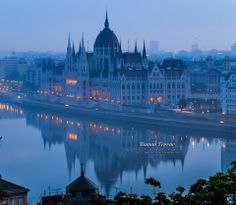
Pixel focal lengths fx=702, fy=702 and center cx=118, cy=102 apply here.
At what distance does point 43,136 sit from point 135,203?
24.3 meters

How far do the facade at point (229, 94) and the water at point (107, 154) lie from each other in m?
4.23

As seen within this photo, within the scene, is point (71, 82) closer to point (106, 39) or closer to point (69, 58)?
point (69, 58)

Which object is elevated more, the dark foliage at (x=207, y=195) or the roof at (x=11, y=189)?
the dark foliage at (x=207, y=195)

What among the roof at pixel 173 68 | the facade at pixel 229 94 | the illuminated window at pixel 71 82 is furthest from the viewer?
the illuminated window at pixel 71 82

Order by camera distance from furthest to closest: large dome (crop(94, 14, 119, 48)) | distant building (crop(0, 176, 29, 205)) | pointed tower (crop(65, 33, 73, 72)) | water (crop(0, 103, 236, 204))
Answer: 1. pointed tower (crop(65, 33, 73, 72))
2. large dome (crop(94, 14, 119, 48))
3. water (crop(0, 103, 236, 204))
4. distant building (crop(0, 176, 29, 205))

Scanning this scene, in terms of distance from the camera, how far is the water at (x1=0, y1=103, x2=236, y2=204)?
718 inches

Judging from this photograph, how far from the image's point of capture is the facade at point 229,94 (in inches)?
1406

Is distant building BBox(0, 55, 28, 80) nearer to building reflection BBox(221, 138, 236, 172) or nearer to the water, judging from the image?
the water

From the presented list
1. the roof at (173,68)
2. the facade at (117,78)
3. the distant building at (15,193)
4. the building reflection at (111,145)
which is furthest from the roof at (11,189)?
the roof at (173,68)

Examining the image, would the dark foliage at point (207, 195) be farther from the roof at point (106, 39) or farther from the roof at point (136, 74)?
the roof at point (106, 39)

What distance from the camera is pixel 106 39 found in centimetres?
4553

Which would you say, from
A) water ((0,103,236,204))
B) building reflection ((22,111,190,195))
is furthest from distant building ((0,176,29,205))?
building reflection ((22,111,190,195))

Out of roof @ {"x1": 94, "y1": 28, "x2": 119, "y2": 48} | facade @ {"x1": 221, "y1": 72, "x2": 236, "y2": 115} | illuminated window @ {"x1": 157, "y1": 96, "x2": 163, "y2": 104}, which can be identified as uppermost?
roof @ {"x1": 94, "y1": 28, "x2": 119, "y2": 48}

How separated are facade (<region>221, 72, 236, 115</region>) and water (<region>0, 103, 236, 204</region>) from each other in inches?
167
